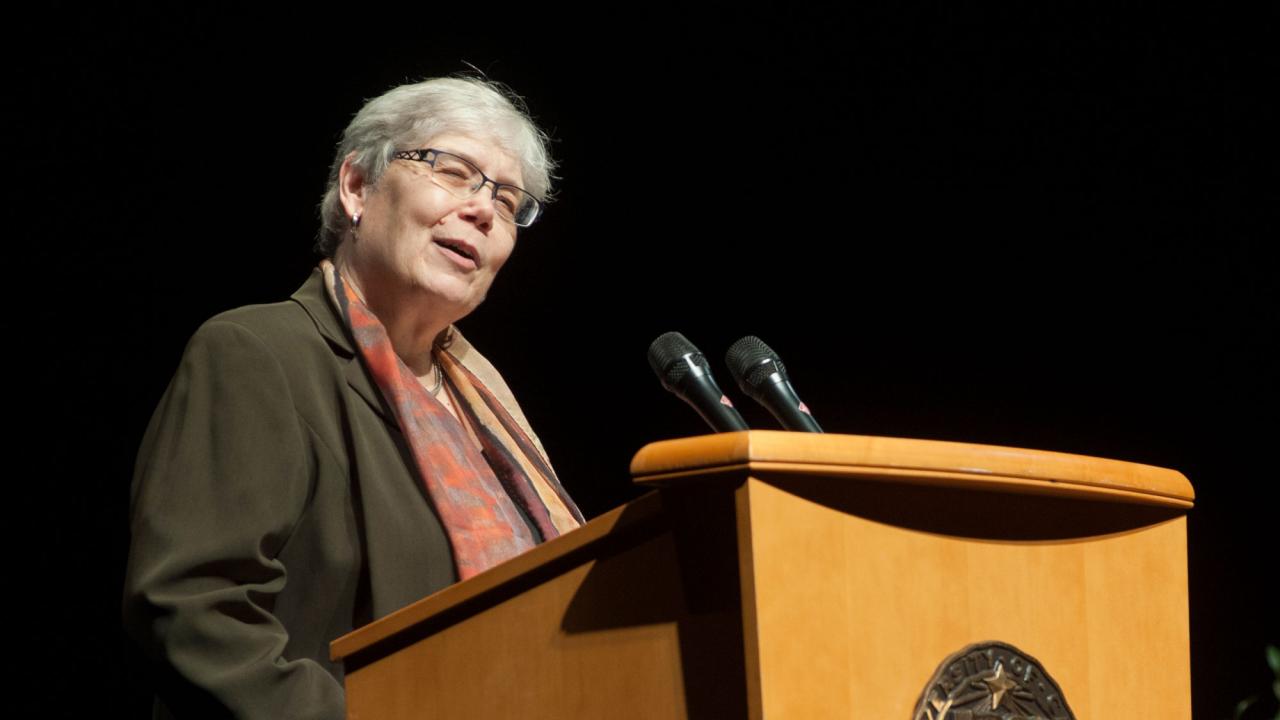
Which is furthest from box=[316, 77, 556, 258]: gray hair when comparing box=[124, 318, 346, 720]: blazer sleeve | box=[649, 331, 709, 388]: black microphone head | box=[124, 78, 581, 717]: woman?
box=[649, 331, 709, 388]: black microphone head

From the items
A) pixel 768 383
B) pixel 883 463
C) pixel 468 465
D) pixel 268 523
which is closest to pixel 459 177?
pixel 468 465

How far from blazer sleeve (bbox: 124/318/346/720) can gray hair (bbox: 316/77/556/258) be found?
18.4 inches

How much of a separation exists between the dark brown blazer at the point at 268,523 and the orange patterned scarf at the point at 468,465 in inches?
1.0

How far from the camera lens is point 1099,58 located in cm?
307

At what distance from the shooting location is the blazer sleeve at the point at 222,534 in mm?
1311

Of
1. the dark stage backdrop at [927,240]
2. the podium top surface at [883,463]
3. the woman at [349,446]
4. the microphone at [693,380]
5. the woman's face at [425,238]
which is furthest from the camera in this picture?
the dark stage backdrop at [927,240]

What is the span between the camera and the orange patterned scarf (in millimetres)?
1609

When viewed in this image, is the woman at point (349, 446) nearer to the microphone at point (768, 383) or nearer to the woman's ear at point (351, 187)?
the woman's ear at point (351, 187)

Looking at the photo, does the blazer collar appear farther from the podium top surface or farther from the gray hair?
the podium top surface

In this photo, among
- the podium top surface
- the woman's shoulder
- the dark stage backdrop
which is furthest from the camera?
the dark stage backdrop

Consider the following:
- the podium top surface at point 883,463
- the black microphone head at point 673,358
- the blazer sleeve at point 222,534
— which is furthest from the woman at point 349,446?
the podium top surface at point 883,463

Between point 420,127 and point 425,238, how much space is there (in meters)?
0.17

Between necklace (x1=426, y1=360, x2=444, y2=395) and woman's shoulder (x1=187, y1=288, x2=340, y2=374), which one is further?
necklace (x1=426, y1=360, x2=444, y2=395)

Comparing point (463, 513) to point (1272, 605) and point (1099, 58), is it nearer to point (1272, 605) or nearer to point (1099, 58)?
point (1099, 58)
